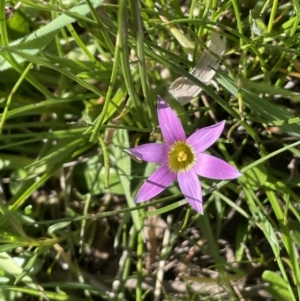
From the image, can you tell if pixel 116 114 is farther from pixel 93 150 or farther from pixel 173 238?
pixel 173 238

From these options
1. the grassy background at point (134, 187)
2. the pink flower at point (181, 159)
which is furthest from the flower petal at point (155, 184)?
the grassy background at point (134, 187)

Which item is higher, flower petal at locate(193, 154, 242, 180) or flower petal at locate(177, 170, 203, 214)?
flower petal at locate(193, 154, 242, 180)

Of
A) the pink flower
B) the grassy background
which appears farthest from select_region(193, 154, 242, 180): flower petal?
the grassy background

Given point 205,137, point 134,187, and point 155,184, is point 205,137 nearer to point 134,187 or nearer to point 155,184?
point 155,184

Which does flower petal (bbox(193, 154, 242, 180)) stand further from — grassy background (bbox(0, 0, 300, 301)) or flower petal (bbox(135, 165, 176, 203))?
grassy background (bbox(0, 0, 300, 301))

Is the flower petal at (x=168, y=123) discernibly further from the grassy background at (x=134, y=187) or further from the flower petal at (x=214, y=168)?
the grassy background at (x=134, y=187)

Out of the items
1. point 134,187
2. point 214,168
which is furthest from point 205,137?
point 134,187
